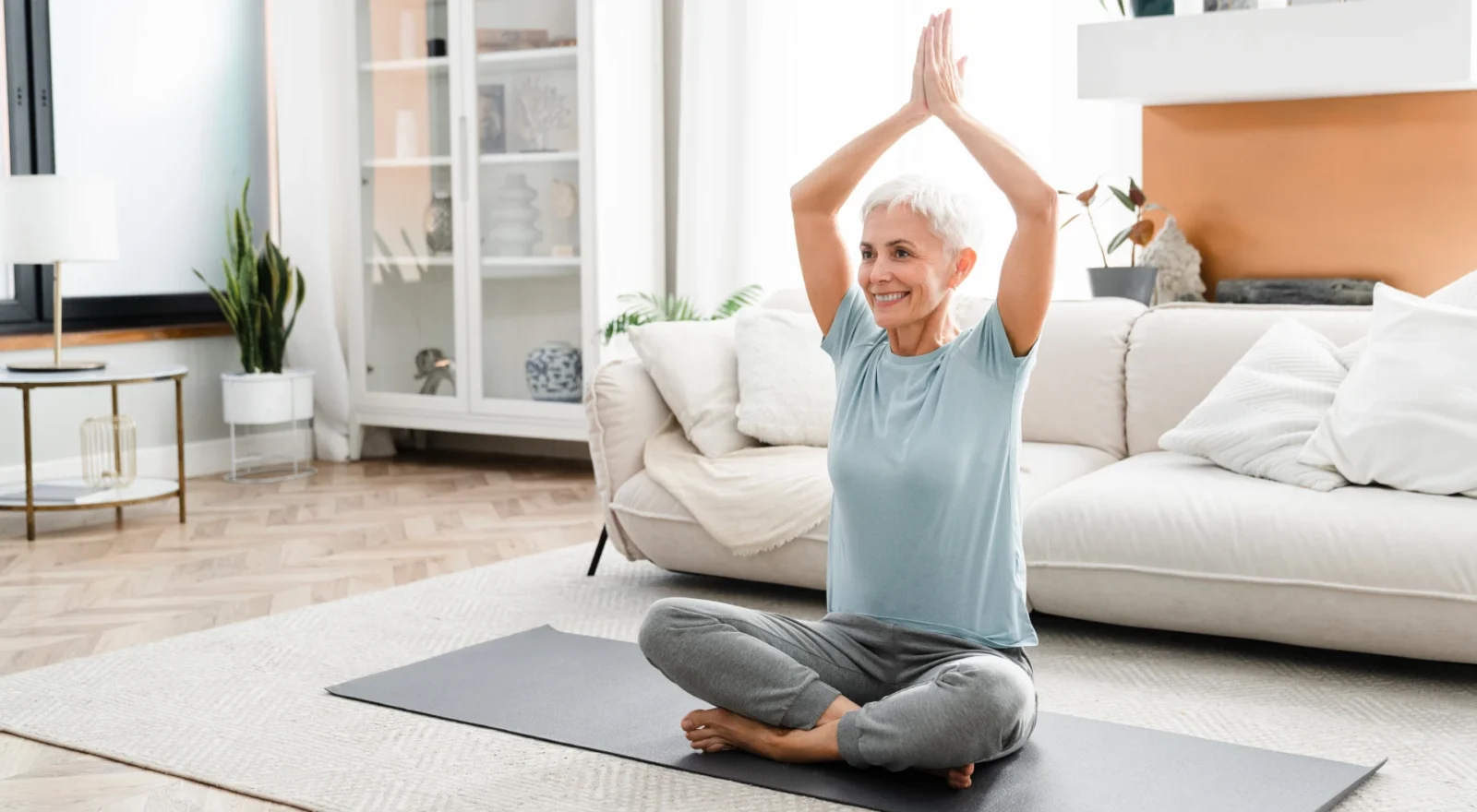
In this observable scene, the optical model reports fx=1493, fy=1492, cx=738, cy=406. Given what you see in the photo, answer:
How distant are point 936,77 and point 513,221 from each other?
11.8 ft

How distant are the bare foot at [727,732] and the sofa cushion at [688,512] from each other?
97 centimetres

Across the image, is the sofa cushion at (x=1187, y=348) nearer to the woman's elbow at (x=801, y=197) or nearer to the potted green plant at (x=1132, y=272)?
the potted green plant at (x=1132, y=272)

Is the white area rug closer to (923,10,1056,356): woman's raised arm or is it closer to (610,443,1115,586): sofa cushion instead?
(610,443,1115,586): sofa cushion

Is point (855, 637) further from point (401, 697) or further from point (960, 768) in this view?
point (401, 697)

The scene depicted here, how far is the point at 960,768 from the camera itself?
206cm

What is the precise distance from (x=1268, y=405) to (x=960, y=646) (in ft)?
4.14

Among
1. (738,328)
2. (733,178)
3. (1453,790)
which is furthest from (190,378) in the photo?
(1453,790)

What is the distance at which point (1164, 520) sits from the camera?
9.14 ft

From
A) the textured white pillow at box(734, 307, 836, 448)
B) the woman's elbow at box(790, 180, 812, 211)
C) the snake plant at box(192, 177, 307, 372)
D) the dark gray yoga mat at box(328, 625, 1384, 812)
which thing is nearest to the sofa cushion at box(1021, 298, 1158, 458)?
the textured white pillow at box(734, 307, 836, 448)

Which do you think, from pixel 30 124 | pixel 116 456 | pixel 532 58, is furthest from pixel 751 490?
pixel 30 124

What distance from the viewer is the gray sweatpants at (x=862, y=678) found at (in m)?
2.02

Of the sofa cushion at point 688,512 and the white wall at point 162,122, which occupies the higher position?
the white wall at point 162,122

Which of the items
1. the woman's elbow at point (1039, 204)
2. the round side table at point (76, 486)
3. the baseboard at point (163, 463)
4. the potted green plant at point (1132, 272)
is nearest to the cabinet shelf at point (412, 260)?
the baseboard at point (163, 463)

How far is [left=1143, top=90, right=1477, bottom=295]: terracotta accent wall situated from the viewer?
→ 3.85 m
